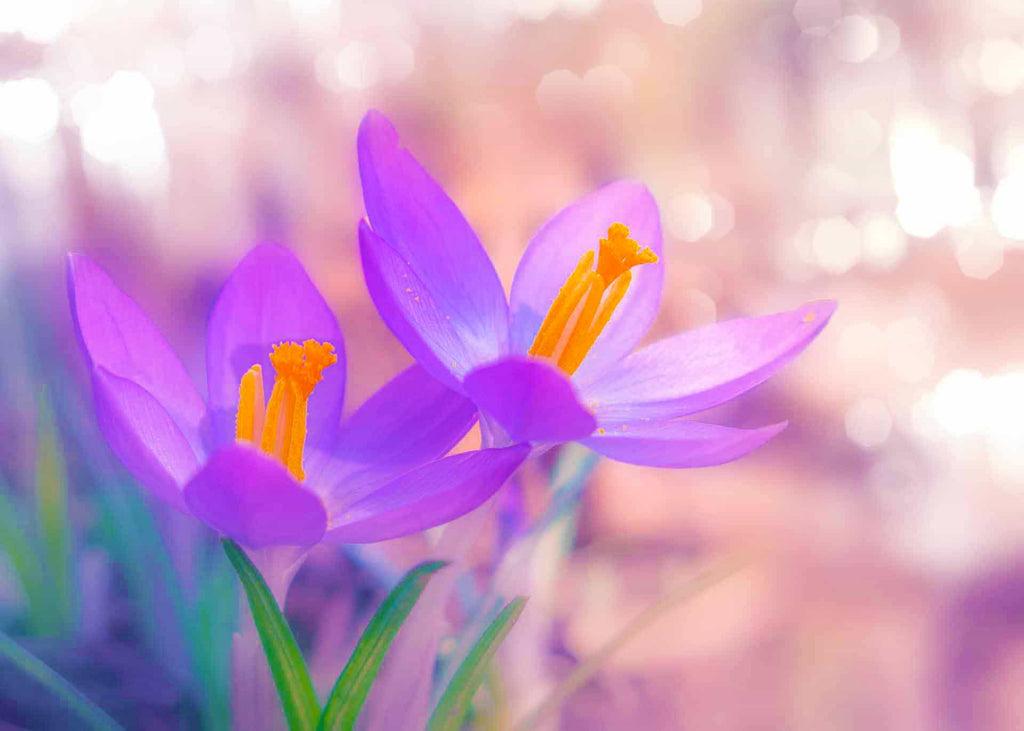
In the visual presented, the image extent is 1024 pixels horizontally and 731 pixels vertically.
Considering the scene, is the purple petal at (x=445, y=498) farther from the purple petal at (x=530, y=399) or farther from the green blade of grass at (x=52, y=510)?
the green blade of grass at (x=52, y=510)

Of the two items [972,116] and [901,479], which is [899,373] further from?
[972,116]

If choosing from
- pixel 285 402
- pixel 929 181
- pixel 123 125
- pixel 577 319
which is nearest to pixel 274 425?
pixel 285 402

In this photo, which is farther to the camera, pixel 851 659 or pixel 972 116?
pixel 972 116

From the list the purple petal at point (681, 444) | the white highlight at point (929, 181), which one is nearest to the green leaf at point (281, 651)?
the purple petal at point (681, 444)

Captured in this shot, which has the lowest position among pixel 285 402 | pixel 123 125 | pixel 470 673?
pixel 470 673

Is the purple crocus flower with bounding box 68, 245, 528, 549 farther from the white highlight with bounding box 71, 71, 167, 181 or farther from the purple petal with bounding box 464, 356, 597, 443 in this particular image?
the white highlight with bounding box 71, 71, 167, 181

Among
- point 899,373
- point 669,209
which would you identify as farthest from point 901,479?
→ point 669,209

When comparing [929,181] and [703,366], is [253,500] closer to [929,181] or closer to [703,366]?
[703,366]
